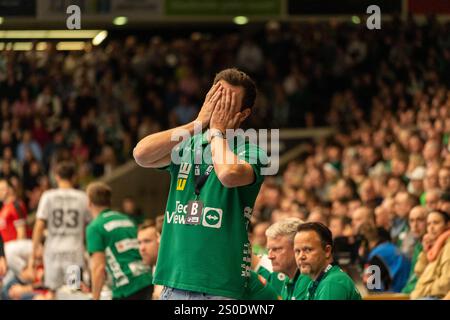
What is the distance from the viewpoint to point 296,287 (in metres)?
7.47

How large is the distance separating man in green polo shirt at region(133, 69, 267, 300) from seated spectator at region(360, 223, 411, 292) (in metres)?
4.73

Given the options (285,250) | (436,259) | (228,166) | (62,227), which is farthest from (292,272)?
(62,227)

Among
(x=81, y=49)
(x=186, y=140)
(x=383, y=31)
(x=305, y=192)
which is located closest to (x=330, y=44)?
(x=383, y=31)

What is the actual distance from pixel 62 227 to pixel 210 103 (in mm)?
6680

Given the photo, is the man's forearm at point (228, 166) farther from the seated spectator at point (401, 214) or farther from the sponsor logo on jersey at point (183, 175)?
the seated spectator at point (401, 214)

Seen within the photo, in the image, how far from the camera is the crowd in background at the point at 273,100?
16891 mm

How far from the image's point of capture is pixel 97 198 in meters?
10.3

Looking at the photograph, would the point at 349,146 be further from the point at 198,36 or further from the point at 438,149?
the point at 198,36

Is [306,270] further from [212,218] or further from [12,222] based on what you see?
[12,222]

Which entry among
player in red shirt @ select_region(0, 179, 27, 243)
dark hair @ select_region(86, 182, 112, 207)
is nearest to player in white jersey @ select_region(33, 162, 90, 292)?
player in red shirt @ select_region(0, 179, 27, 243)

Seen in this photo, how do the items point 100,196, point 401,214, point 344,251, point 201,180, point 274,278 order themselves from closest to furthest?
point 201,180 < point 274,278 < point 100,196 < point 344,251 < point 401,214

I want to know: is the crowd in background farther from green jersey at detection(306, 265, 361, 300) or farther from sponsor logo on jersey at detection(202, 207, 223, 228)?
sponsor logo on jersey at detection(202, 207, 223, 228)

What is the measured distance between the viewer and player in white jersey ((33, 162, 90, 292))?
40.1 feet

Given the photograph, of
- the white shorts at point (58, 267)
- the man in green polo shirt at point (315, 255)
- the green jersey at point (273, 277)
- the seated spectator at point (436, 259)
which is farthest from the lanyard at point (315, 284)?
the white shorts at point (58, 267)
